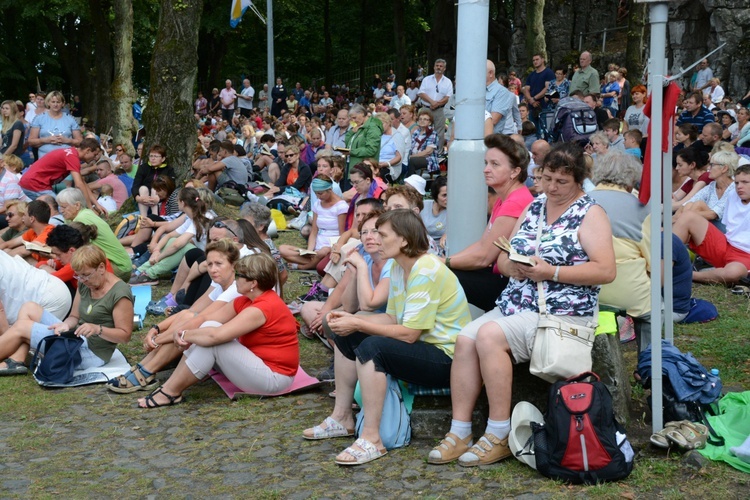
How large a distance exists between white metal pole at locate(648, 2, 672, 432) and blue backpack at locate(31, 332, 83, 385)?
4.21 meters

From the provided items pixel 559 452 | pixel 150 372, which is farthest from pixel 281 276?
pixel 559 452

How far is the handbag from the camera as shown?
478 cm

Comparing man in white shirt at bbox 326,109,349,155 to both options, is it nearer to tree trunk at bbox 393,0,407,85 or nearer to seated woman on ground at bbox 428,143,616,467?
seated woman on ground at bbox 428,143,616,467

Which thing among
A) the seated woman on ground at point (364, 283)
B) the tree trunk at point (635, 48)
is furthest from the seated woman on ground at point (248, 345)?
the tree trunk at point (635, 48)

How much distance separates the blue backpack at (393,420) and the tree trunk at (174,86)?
8696mm

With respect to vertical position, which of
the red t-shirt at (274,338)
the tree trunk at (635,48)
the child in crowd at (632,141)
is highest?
the tree trunk at (635,48)

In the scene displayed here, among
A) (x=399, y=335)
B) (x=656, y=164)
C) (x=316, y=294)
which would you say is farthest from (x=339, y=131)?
(x=656, y=164)

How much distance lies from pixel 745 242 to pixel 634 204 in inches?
137

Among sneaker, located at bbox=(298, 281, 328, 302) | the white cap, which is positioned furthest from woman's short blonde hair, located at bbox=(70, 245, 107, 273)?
the white cap

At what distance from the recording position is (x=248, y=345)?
632 centimetres

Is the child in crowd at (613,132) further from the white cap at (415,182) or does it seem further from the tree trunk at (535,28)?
the tree trunk at (535,28)

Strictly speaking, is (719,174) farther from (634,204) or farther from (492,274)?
(492,274)

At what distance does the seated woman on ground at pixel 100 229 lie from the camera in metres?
9.47

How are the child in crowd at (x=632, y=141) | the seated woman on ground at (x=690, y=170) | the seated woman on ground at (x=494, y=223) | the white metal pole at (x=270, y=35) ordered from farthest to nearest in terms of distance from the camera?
the white metal pole at (x=270, y=35)
the child in crowd at (x=632, y=141)
the seated woman on ground at (x=690, y=170)
the seated woman on ground at (x=494, y=223)
